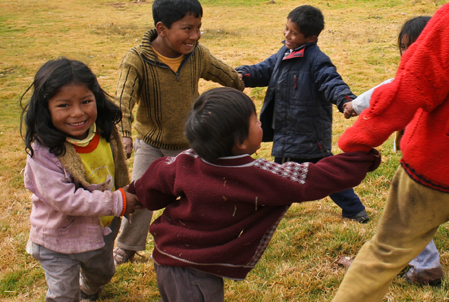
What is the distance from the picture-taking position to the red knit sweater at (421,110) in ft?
5.85

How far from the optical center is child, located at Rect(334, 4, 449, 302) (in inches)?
70.9

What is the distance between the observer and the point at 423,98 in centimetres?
182

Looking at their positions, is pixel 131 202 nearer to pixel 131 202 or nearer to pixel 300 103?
pixel 131 202

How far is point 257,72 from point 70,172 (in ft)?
6.81

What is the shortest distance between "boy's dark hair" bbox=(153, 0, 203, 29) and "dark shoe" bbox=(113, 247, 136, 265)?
1.88 m

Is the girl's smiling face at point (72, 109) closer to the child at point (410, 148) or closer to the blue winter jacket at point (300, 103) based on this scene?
the child at point (410, 148)

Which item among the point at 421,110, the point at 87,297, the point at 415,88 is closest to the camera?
the point at 415,88

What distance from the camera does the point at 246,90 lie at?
347 inches

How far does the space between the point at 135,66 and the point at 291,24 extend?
4.51 ft

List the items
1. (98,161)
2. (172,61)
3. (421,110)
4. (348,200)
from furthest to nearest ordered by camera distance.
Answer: (348,200) < (172,61) < (98,161) < (421,110)

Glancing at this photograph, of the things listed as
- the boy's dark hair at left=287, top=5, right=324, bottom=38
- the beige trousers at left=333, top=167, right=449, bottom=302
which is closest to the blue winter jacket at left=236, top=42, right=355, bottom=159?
the boy's dark hair at left=287, top=5, right=324, bottom=38

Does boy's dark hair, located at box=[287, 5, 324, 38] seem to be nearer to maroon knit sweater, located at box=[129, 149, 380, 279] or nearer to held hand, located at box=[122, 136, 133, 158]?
held hand, located at box=[122, 136, 133, 158]

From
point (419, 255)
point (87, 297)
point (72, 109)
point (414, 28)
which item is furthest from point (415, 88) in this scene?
point (87, 297)

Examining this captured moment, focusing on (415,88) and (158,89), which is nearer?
(415,88)
